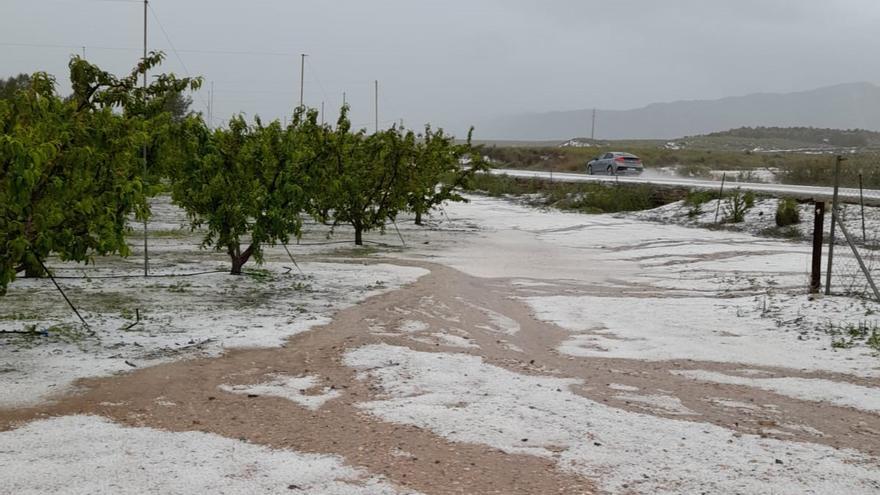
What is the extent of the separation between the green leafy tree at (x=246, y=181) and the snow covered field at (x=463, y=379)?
3.06ft

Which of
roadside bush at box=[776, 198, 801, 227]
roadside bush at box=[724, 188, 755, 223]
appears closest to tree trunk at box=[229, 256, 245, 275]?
roadside bush at box=[776, 198, 801, 227]

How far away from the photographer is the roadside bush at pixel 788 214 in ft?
68.1

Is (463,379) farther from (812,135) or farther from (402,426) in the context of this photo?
(812,135)

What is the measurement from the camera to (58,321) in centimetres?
805

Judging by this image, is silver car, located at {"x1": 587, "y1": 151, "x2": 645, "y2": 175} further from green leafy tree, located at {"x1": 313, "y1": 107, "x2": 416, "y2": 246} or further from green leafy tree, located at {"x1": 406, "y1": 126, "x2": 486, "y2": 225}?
green leafy tree, located at {"x1": 313, "y1": 107, "x2": 416, "y2": 246}

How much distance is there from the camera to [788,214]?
2084 cm

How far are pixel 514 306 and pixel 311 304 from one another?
286 cm

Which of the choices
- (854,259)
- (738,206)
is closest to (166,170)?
(854,259)

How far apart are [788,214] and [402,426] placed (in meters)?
18.8

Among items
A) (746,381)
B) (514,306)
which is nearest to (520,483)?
(746,381)

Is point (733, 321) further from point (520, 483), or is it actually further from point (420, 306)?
point (520, 483)

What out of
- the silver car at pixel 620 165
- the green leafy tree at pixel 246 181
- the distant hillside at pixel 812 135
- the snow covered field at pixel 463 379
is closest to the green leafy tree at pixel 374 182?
the snow covered field at pixel 463 379

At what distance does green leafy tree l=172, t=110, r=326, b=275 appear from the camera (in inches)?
436

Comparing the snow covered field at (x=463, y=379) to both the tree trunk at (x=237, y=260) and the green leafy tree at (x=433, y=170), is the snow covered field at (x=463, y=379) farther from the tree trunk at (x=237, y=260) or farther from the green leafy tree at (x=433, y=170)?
the green leafy tree at (x=433, y=170)
